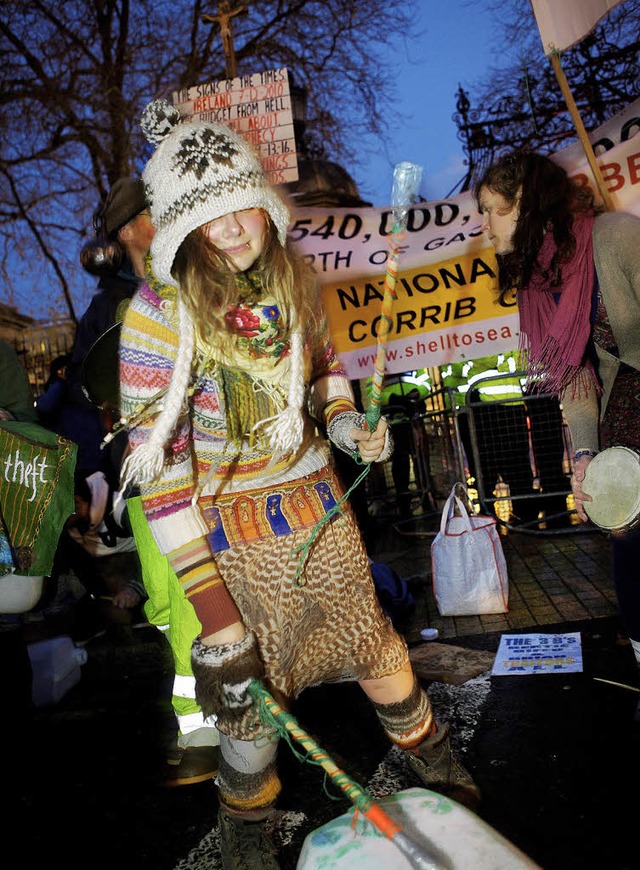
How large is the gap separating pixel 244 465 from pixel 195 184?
2.55 ft

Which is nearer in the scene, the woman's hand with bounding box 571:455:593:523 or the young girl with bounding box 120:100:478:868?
the young girl with bounding box 120:100:478:868

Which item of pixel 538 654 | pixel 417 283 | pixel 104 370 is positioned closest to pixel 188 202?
pixel 104 370

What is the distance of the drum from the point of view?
248 cm

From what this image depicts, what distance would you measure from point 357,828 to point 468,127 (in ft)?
49.9

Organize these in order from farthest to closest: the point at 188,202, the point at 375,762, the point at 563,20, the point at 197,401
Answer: the point at 563,20
the point at 375,762
the point at 197,401
the point at 188,202

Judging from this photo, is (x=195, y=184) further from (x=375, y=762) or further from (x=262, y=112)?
(x=262, y=112)

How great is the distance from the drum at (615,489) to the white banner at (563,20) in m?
2.68

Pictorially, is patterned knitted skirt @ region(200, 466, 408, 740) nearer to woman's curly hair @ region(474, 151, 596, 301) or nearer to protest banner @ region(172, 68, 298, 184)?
woman's curly hair @ region(474, 151, 596, 301)

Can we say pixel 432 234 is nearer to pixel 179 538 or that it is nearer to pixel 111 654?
pixel 111 654

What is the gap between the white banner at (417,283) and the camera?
6.30 m

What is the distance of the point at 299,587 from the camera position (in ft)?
7.03

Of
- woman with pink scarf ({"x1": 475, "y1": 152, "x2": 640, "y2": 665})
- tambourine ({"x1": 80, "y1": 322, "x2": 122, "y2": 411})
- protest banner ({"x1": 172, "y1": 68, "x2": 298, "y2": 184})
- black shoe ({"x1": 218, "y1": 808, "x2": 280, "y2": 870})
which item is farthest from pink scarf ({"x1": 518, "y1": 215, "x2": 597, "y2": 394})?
protest banner ({"x1": 172, "y1": 68, "x2": 298, "y2": 184})

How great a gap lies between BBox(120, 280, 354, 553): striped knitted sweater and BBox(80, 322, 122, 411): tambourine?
1.88 ft

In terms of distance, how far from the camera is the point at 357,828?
1409 mm
